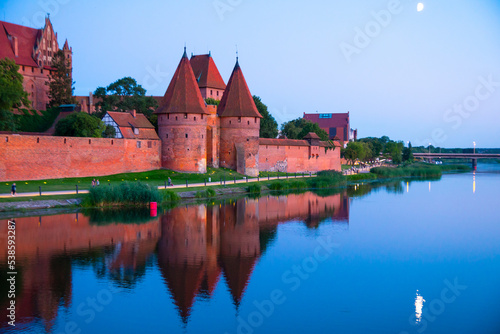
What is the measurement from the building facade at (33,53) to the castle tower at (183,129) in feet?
44.0

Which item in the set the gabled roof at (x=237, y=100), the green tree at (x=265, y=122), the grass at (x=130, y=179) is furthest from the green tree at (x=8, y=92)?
the green tree at (x=265, y=122)

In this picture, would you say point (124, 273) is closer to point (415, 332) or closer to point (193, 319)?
point (193, 319)

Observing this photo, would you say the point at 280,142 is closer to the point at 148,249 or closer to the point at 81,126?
the point at 81,126

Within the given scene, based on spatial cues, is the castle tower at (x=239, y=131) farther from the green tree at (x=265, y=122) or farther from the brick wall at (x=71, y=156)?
the green tree at (x=265, y=122)

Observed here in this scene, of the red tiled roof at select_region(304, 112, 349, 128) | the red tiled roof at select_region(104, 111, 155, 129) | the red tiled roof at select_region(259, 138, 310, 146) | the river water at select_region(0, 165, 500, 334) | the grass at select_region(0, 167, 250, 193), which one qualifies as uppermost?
the red tiled roof at select_region(304, 112, 349, 128)

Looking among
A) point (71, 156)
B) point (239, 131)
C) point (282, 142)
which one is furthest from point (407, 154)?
point (71, 156)

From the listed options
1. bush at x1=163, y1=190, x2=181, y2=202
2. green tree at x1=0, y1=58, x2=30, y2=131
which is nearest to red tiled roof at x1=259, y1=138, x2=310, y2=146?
bush at x1=163, y1=190, x2=181, y2=202

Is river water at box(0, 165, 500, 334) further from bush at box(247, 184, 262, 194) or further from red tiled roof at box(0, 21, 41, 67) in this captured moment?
red tiled roof at box(0, 21, 41, 67)

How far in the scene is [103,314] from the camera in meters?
9.18

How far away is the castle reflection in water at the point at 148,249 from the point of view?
10328 mm

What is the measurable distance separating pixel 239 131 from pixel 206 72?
9885 mm

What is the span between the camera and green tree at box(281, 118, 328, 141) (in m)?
47.2

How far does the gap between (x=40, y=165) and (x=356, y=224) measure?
15304mm

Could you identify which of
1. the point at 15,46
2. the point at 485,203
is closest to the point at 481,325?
the point at 485,203
